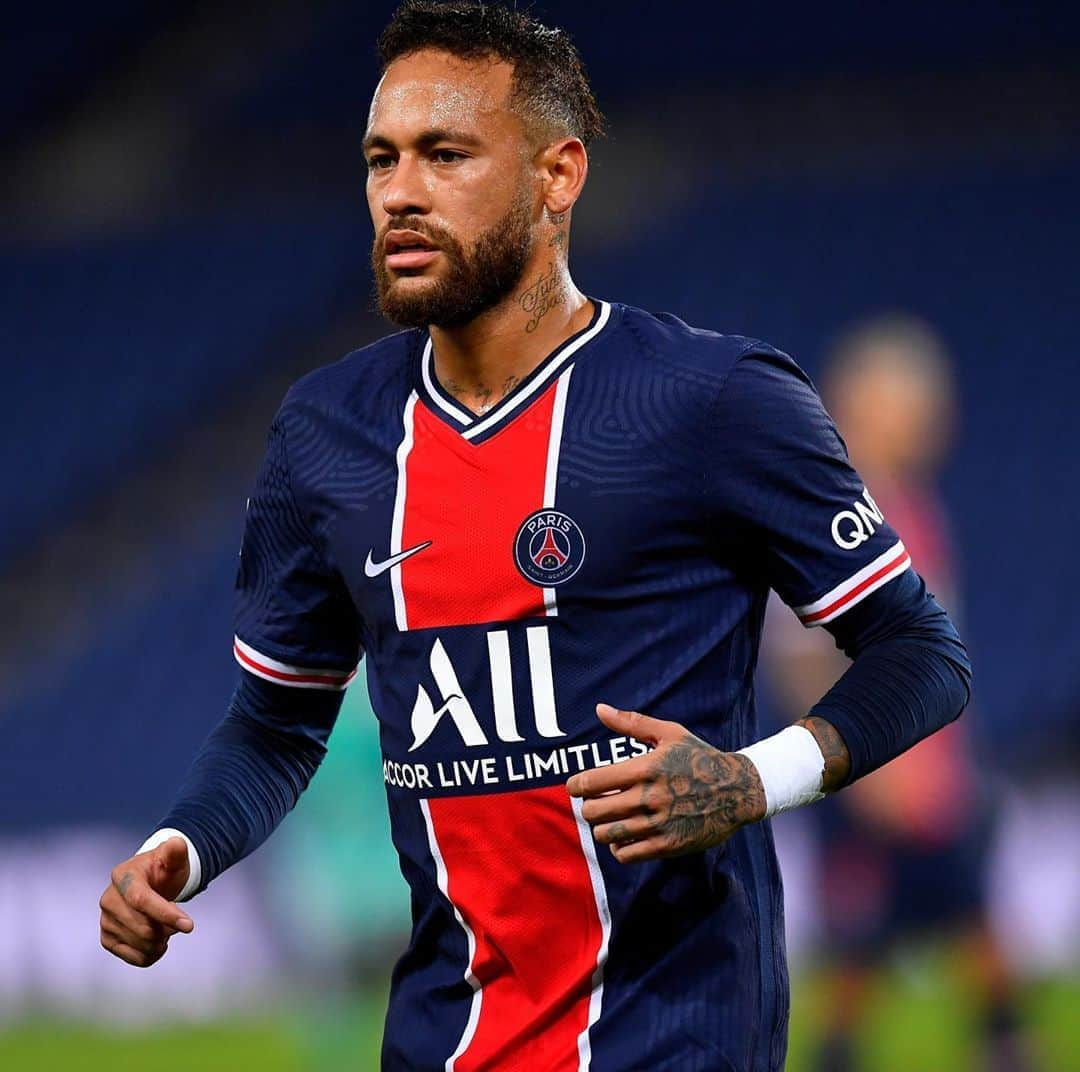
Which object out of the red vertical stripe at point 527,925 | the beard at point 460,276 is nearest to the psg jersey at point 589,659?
the red vertical stripe at point 527,925

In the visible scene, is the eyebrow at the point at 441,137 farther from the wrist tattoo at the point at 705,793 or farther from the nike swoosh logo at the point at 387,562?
the wrist tattoo at the point at 705,793

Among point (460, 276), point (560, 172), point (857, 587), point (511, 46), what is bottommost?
point (857, 587)

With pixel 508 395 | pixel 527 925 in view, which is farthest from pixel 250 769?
pixel 508 395

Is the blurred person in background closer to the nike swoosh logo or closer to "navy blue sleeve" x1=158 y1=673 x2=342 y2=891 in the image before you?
"navy blue sleeve" x1=158 y1=673 x2=342 y2=891

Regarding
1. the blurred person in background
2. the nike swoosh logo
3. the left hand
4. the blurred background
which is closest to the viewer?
the left hand

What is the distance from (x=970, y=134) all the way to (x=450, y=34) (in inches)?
403

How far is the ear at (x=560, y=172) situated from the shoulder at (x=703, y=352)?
9.0 inches

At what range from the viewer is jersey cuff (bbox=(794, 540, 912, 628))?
9.13 ft

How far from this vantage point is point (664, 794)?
8.07 ft

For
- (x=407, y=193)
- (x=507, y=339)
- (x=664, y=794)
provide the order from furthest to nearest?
1. (x=507, y=339)
2. (x=407, y=193)
3. (x=664, y=794)

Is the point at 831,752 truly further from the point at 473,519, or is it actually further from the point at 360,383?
the point at 360,383

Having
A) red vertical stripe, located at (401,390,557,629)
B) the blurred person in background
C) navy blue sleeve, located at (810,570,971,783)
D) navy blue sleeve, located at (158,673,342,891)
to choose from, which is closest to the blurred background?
the blurred person in background

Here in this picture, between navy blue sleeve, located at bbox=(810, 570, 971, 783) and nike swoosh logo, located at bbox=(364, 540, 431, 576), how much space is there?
1.90ft

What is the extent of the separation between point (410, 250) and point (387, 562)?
1.44 ft
